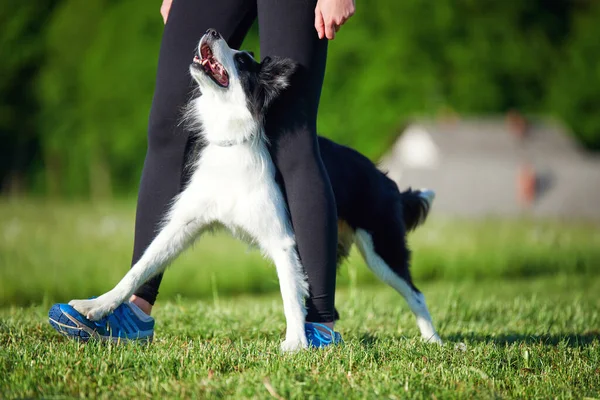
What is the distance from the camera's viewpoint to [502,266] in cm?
1139

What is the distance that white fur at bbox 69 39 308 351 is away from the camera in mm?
3066

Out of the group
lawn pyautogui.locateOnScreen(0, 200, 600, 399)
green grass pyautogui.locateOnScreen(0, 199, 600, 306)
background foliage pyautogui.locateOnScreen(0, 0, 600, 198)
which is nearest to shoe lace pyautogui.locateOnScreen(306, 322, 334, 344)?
lawn pyautogui.locateOnScreen(0, 200, 600, 399)

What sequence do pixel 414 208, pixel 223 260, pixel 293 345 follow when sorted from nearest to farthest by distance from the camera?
pixel 293 345, pixel 414 208, pixel 223 260

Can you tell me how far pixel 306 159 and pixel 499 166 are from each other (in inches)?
1301

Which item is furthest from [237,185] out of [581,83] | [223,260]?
[581,83]

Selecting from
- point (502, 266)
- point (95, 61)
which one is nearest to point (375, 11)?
point (95, 61)

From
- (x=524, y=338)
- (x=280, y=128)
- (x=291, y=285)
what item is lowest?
(x=524, y=338)

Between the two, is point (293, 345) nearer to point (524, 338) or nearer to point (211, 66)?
point (211, 66)

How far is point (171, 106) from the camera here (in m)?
3.33

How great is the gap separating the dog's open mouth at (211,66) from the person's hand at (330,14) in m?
0.54

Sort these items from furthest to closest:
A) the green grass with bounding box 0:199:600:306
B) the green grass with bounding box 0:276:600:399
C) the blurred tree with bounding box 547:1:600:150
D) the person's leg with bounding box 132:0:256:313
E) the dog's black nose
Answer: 1. the blurred tree with bounding box 547:1:600:150
2. the green grass with bounding box 0:199:600:306
3. the person's leg with bounding box 132:0:256:313
4. the dog's black nose
5. the green grass with bounding box 0:276:600:399

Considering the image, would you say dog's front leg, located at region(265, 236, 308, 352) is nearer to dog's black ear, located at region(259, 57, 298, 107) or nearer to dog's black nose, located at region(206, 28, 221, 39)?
dog's black ear, located at region(259, 57, 298, 107)

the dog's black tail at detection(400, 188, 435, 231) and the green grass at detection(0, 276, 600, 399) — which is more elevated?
the dog's black tail at detection(400, 188, 435, 231)

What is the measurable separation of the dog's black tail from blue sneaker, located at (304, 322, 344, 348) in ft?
4.71
